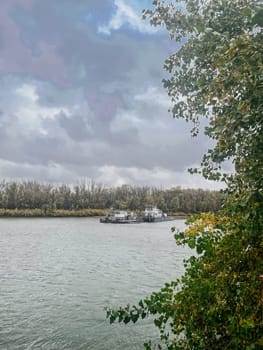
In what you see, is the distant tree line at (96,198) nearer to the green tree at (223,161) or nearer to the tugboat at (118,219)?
the tugboat at (118,219)

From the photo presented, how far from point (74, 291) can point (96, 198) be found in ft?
228

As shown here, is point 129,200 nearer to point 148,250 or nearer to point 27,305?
point 148,250

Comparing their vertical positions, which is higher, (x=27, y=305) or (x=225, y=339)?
(x=225, y=339)

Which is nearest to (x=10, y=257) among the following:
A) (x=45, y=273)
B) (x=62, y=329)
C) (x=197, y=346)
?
(x=45, y=273)

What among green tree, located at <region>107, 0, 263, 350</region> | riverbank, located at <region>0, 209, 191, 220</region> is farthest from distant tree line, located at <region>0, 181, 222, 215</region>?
green tree, located at <region>107, 0, 263, 350</region>

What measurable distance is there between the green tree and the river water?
4.40 meters

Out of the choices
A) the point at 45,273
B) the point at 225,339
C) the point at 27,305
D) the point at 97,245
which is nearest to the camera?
the point at 225,339

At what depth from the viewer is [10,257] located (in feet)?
68.6

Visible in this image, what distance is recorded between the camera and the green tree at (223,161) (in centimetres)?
290

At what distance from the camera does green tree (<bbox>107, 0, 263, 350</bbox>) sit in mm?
2896

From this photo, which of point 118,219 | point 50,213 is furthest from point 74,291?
point 50,213

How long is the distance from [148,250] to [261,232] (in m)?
22.0

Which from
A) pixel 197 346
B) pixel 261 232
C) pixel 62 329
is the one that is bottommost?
pixel 62 329

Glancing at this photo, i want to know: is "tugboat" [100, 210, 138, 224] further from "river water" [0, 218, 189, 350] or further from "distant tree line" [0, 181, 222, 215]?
"river water" [0, 218, 189, 350]
